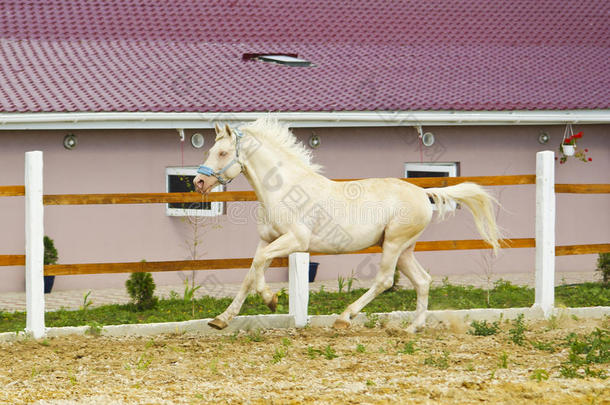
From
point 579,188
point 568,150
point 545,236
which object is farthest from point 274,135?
point 568,150

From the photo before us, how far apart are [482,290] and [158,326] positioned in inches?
202

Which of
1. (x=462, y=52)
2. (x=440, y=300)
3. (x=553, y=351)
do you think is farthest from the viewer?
(x=462, y=52)

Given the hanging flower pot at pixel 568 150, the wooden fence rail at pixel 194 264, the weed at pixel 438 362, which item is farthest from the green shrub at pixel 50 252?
the hanging flower pot at pixel 568 150

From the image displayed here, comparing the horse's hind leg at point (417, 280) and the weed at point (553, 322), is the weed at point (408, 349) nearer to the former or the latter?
the horse's hind leg at point (417, 280)

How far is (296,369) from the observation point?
744 cm

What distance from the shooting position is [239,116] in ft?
44.7

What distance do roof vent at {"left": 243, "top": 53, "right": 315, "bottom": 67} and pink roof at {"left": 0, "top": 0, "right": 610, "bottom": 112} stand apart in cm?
13

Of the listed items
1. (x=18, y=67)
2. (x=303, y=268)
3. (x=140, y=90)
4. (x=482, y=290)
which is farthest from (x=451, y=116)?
(x=18, y=67)

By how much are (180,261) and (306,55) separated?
7810mm

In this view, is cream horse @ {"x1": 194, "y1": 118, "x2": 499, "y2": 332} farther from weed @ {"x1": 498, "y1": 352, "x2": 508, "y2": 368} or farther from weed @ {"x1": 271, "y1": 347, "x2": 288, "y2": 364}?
weed @ {"x1": 498, "y1": 352, "x2": 508, "y2": 368}

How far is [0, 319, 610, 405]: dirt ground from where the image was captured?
Result: 21.3ft

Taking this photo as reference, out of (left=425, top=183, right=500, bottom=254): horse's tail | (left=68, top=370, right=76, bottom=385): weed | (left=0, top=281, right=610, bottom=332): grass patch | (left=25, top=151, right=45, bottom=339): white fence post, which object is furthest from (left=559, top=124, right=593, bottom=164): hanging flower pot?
(left=68, top=370, right=76, bottom=385): weed

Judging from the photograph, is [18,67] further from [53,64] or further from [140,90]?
→ [140,90]

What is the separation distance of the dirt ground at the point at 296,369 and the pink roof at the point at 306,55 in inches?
225
